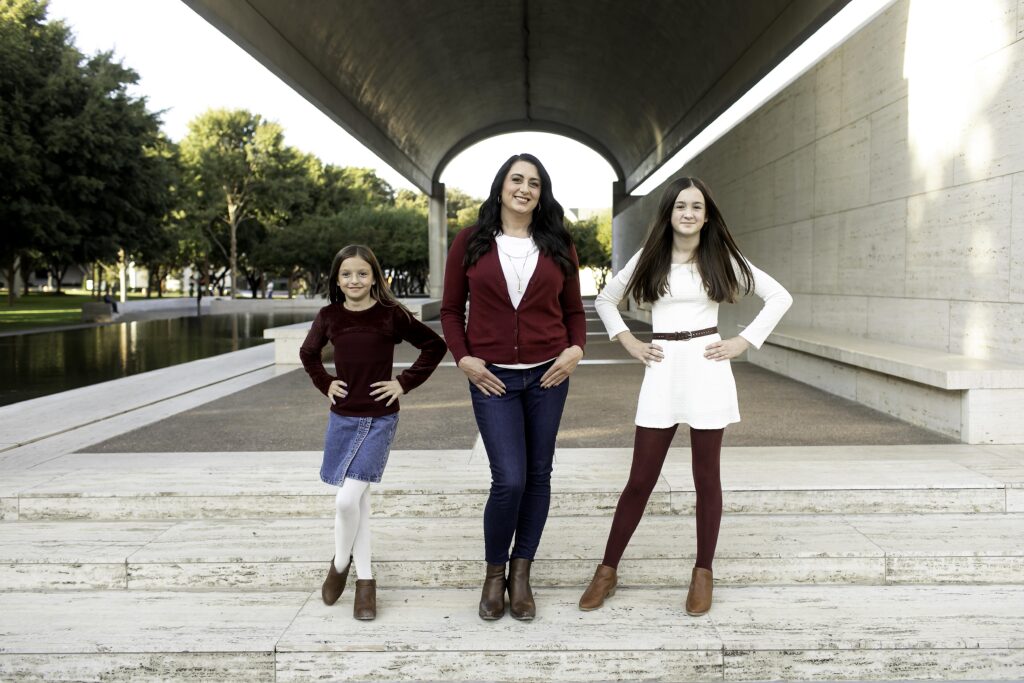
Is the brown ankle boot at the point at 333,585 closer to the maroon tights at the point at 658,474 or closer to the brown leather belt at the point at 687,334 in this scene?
the maroon tights at the point at 658,474

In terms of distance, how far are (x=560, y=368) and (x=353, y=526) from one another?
45.8 inches

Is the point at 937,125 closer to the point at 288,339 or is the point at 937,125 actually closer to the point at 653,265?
the point at 653,265

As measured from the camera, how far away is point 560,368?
347 centimetres

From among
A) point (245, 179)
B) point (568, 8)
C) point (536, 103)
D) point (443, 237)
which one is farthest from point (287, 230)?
point (568, 8)

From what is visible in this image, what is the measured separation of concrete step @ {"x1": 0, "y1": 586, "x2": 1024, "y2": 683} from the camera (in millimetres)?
3539

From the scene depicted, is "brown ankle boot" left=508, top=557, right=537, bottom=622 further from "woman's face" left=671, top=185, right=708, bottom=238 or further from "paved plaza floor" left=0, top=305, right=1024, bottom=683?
"woman's face" left=671, top=185, right=708, bottom=238

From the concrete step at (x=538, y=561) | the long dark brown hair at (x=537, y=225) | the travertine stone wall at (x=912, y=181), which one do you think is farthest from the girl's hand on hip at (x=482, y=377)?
the travertine stone wall at (x=912, y=181)

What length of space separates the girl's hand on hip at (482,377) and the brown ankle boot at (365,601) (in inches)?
44.1

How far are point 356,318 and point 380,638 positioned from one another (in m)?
1.37

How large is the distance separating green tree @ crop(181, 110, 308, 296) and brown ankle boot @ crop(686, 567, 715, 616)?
55.4 m

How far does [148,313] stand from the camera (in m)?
39.5

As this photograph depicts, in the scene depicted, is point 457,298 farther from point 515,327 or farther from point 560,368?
point 560,368

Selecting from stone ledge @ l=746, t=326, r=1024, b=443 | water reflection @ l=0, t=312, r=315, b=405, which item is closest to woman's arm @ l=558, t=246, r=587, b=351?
stone ledge @ l=746, t=326, r=1024, b=443

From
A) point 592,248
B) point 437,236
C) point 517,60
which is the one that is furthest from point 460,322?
point 592,248
